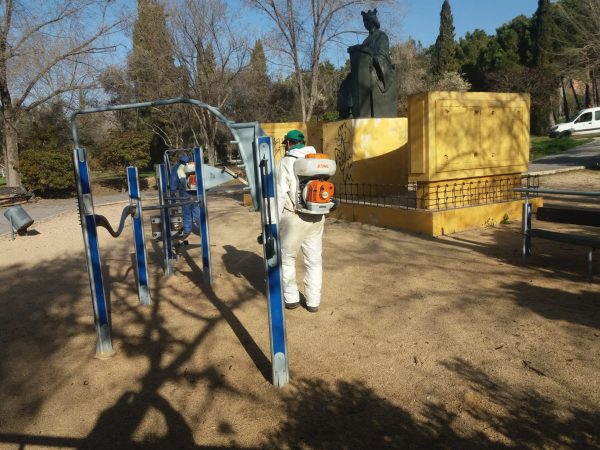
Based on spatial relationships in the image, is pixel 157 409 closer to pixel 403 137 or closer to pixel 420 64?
pixel 403 137

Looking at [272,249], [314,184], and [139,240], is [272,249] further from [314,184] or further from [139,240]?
[139,240]

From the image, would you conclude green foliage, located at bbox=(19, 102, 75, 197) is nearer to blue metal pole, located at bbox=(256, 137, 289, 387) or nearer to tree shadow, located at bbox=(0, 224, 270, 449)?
tree shadow, located at bbox=(0, 224, 270, 449)

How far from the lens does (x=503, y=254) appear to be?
645 centimetres

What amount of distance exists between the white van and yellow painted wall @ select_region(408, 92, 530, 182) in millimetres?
21894

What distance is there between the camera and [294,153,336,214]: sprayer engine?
4.04 m

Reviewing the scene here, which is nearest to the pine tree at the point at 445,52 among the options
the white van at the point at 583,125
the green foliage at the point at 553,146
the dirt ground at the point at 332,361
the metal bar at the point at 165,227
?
the white van at the point at 583,125

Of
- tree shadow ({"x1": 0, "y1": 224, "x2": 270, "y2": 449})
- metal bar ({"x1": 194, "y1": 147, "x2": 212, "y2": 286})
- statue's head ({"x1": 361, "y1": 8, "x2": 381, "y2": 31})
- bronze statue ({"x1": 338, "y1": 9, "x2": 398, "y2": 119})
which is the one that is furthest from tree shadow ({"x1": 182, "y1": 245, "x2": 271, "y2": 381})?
statue's head ({"x1": 361, "y1": 8, "x2": 381, "y2": 31})

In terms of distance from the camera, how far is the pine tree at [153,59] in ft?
80.8

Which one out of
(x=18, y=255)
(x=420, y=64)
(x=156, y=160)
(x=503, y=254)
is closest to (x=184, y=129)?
(x=156, y=160)

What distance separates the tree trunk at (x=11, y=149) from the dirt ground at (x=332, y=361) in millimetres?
14975

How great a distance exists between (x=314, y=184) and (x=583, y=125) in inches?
1128

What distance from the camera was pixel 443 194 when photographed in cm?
826

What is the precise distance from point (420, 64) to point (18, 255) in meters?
37.4

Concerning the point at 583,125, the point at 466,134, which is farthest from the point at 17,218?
the point at 583,125
